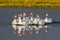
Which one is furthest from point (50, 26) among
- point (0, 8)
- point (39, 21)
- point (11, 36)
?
point (0, 8)

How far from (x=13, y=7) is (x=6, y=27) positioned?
8555mm

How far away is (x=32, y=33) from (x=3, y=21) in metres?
2.49

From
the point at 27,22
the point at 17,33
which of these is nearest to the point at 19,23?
the point at 27,22

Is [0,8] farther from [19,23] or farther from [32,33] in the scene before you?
[32,33]

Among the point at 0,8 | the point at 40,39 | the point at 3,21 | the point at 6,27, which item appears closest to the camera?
the point at 40,39

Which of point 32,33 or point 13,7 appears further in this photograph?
point 13,7

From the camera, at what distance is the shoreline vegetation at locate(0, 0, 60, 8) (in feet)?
72.4

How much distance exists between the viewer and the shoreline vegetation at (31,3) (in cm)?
2208

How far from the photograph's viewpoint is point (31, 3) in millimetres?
22500

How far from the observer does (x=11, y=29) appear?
45.3 feet

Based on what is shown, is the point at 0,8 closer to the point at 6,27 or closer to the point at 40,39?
the point at 6,27

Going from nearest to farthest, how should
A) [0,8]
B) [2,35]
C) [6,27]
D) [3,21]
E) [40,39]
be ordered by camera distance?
[40,39], [2,35], [6,27], [3,21], [0,8]

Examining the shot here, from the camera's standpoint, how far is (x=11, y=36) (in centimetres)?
1277

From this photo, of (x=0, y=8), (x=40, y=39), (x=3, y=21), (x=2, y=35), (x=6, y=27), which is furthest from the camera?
(x=0, y=8)
